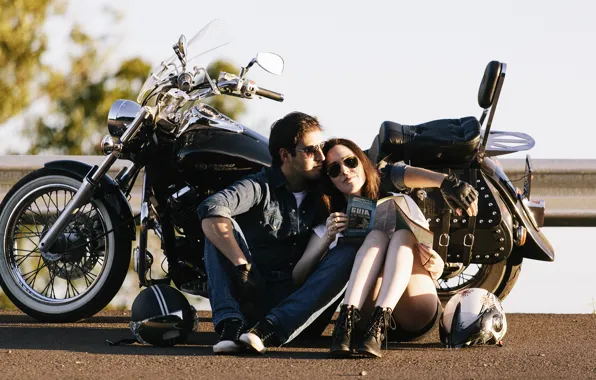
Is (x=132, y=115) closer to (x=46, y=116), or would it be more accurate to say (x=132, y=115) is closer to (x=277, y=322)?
(x=277, y=322)

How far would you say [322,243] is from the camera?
6.17 m

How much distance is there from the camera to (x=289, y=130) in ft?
20.6

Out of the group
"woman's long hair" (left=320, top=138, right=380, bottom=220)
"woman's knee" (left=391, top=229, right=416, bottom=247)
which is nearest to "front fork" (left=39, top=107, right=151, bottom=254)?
"woman's long hair" (left=320, top=138, right=380, bottom=220)

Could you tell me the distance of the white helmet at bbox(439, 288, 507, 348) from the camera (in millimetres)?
6152

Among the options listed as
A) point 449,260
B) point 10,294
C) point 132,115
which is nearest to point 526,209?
point 449,260

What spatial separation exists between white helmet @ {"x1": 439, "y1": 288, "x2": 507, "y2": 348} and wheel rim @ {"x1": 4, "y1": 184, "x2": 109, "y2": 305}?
2.06 m

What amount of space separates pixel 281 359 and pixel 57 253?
79.6 inches

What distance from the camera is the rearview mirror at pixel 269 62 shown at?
6.49 metres

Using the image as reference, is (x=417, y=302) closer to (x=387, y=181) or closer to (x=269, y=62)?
(x=387, y=181)

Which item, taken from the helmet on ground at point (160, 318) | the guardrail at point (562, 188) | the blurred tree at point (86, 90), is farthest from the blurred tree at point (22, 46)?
the helmet on ground at point (160, 318)

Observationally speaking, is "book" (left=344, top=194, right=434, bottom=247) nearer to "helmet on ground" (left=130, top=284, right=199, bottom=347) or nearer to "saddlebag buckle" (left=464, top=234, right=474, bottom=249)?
"saddlebag buckle" (left=464, top=234, right=474, bottom=249)

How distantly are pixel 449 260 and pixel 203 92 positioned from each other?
5.31 ft

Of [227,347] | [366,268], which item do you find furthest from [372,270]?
[227,347]

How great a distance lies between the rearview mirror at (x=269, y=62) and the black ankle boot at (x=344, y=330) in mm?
1395
